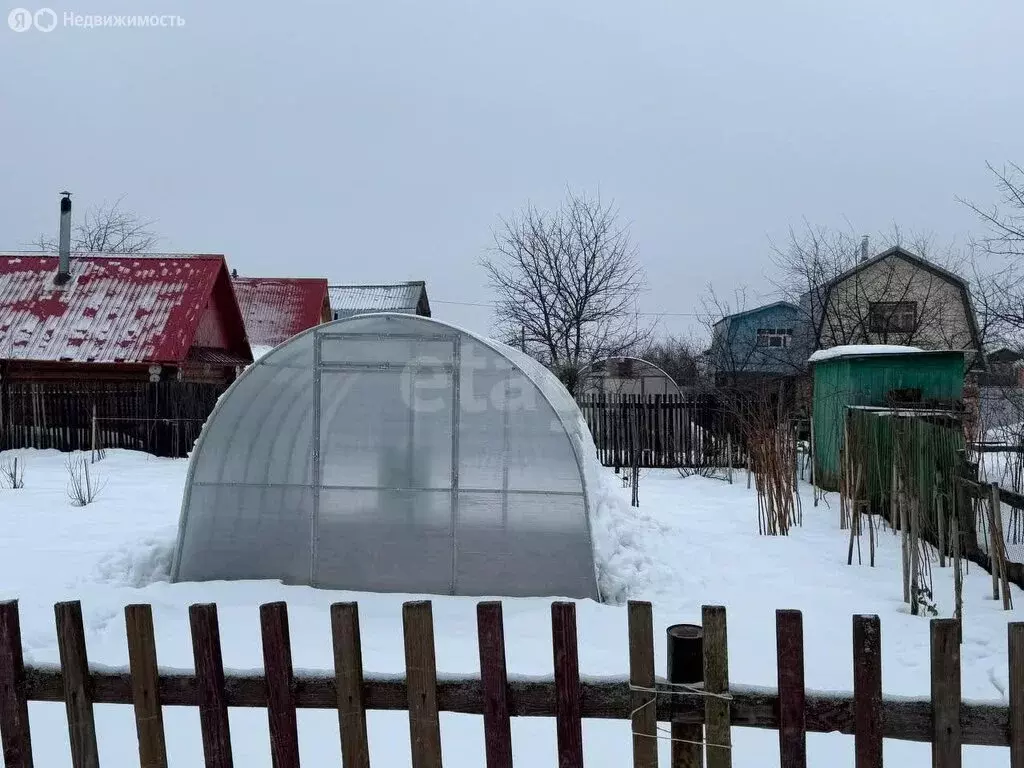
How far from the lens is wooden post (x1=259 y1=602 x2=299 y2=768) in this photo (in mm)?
2285

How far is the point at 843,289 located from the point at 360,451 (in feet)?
65.6

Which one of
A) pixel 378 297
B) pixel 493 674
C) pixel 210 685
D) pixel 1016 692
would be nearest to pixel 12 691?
pixel 210 685

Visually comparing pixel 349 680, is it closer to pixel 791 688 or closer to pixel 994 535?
pixel 791 688

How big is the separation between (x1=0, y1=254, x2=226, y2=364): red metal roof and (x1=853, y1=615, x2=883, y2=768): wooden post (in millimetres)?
17743

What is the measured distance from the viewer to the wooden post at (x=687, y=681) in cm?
222

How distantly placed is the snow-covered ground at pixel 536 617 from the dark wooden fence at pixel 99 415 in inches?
285

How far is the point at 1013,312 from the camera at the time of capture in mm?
10992

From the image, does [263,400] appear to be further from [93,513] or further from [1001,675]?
[1001,675]

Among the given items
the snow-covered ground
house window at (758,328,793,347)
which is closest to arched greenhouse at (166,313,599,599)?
the snow-covered ground

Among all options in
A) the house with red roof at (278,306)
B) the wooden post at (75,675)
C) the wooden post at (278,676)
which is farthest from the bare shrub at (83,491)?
the house with red roof at (278,306)

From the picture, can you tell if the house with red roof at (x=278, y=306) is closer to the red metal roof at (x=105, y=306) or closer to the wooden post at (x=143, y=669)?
the red metal roof at (x=105, y=306)

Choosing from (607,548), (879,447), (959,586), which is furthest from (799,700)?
(879,447)

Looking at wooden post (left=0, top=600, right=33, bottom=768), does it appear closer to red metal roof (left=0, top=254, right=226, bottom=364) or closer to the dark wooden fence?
the dark wooden fence

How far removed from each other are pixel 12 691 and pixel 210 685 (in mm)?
635
